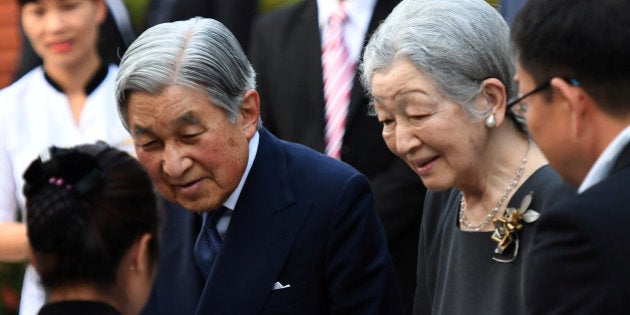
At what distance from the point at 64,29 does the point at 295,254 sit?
1595 millimetres

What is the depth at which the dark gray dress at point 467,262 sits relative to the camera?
10.7ft

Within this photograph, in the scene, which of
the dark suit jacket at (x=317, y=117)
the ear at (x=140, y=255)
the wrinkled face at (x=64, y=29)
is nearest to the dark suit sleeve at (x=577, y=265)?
the ear at (x=140, y=255)

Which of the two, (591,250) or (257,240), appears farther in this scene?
(257,240)

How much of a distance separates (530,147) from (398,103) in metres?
0.37

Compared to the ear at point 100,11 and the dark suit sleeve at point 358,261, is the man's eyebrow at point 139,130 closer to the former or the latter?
the dark suit sleeve at point 358,261

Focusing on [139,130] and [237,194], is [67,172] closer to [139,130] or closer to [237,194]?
[139,130]

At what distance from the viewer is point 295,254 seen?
3.42m

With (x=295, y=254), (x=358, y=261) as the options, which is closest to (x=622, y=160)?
(x=358, y=261)

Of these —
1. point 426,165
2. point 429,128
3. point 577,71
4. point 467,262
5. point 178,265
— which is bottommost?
point 178,265

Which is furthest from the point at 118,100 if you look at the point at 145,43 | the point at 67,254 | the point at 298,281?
the point at 67,254

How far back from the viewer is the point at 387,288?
3447 millimetres

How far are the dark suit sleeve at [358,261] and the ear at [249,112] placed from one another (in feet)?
0.96

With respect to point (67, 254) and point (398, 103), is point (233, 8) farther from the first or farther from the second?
point (67, 254)

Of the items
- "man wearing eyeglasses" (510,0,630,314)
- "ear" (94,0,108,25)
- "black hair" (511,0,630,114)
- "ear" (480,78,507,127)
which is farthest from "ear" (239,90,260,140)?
"ear" (94,0,108,25)
